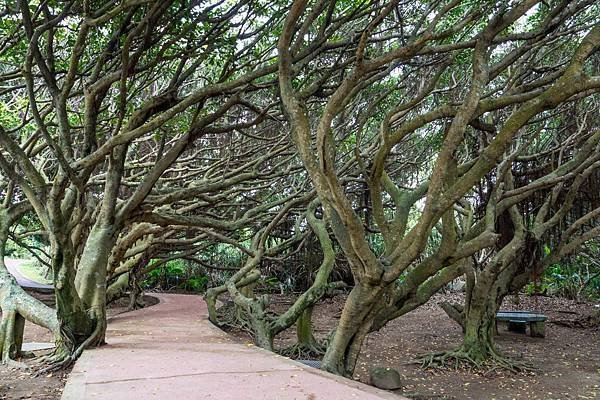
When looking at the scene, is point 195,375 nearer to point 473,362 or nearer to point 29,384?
point 29,384

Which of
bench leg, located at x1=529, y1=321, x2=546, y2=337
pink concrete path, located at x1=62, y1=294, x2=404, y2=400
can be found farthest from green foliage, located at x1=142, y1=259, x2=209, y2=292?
pink concrete path, located at x1=62, y1=294, x2=404, y2=400

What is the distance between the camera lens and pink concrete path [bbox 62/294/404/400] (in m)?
3.90

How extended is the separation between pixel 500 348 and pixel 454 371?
2.34m

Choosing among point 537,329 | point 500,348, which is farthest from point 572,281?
point 500,348

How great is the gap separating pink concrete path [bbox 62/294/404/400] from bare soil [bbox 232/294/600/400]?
7.38 ft

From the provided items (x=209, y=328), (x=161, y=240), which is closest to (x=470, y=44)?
(x=209, y=328)

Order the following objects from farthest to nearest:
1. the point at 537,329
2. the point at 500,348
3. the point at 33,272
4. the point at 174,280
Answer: the point at 33,272 < the point at 174,280 < the point at 537,329 < the point at 500,348

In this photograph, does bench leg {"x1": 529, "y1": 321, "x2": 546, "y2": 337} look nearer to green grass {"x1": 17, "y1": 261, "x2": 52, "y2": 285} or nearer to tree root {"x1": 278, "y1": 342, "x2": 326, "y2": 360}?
tree root {"x1": 278, "y1": 342, "x2": 326, "y2": 360}

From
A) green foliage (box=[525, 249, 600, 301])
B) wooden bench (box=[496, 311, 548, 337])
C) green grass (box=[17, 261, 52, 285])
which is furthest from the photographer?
green grass (box=[17, 261, 52, 285])

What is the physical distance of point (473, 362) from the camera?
812cm

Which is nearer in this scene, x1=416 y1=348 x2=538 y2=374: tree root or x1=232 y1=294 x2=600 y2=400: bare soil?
x1=232 y1=294 x2=600 y2=400: bare soil

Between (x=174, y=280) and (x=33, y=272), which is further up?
(x=33, y=272)

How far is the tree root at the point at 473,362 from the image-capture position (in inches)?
315

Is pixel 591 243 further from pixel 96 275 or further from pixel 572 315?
pixel 96 275
